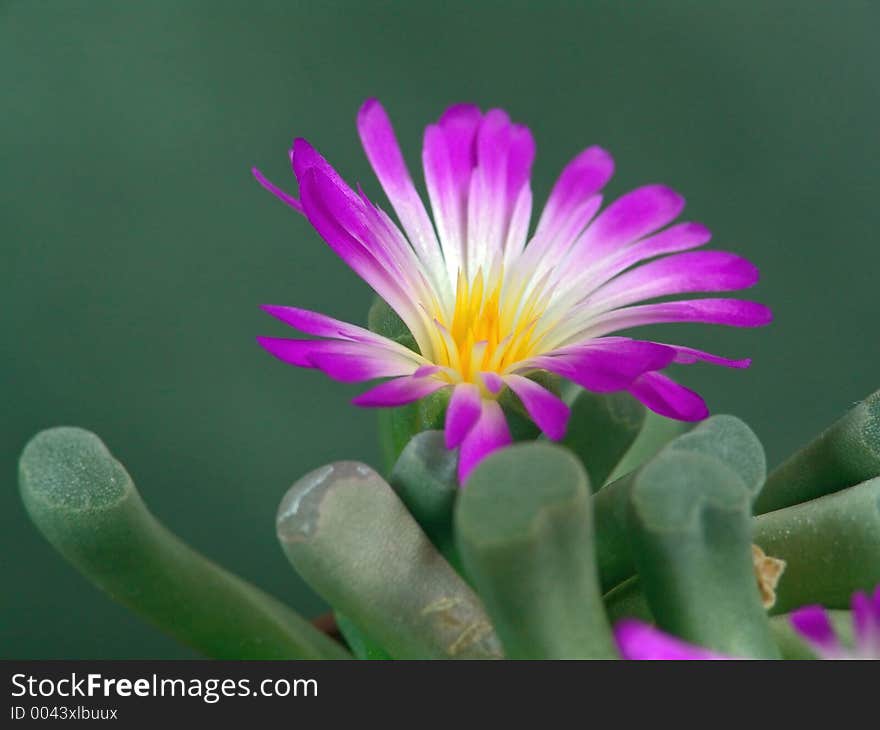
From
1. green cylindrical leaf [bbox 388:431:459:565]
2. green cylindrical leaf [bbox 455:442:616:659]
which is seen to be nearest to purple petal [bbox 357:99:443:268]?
green cylindrical leaf [bbox 388:431:459:565]

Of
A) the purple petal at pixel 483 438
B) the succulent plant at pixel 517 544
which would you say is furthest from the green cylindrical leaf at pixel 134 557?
the purple petal at pixel 483 438

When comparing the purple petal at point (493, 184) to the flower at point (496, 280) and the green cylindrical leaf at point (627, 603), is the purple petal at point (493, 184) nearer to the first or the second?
the flower at point (496, 280)

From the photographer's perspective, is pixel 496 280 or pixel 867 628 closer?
pixel 867 628

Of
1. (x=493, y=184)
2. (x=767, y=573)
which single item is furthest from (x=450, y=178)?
(x=767, y=573)

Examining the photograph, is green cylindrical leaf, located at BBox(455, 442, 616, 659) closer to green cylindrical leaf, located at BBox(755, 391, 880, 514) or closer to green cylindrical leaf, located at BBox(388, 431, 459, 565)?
green cylindrical leaf, located at BBox(388, 431, 459, 565)

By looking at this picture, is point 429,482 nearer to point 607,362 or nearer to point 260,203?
point 607,362

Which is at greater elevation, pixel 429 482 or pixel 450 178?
pixel 450 178
